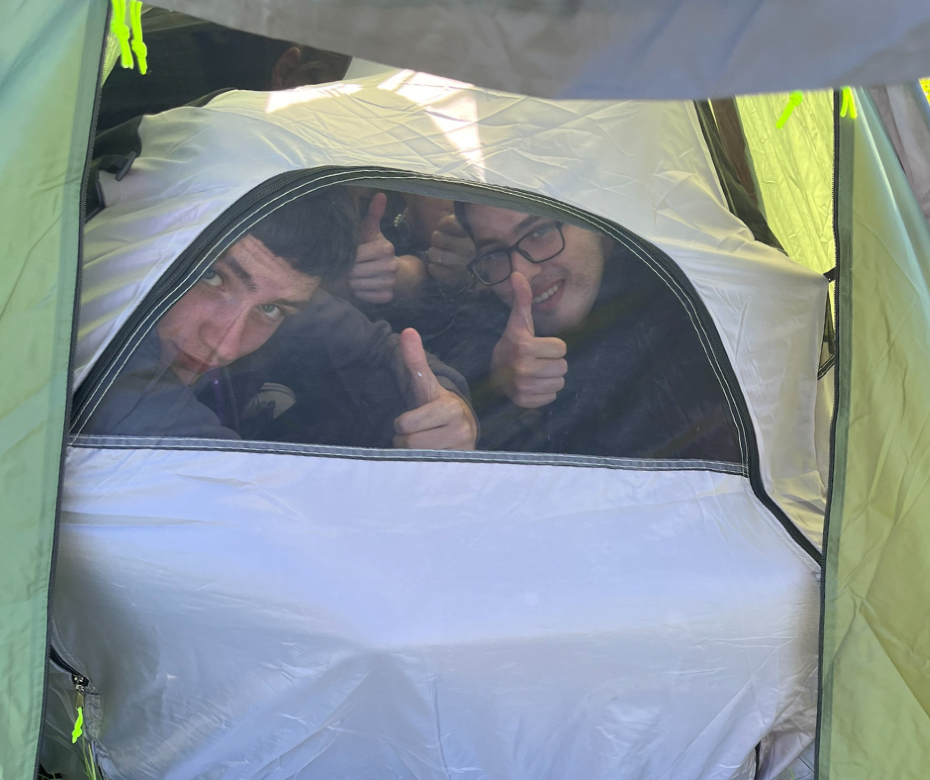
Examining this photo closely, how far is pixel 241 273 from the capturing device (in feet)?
3.18

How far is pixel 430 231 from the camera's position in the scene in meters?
1.02

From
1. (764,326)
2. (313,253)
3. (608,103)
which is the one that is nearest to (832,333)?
→ (764,326)

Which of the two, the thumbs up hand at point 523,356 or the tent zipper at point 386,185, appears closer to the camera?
the tent zipper at point 386,185

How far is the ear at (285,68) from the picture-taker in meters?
1.35

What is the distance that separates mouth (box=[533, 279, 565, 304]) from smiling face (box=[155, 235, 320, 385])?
0.29m

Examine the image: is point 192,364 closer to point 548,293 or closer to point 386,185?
point 386,185

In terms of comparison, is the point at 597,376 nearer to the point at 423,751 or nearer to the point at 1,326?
the point at 423,751

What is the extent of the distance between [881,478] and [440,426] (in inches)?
22.2

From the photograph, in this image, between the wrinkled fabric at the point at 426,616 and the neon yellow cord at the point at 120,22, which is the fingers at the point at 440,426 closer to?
the wrinkled fabric at the point at 426,616

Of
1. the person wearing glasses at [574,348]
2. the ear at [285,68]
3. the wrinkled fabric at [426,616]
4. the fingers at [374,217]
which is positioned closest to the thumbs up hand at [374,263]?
the fingers at [374,217]

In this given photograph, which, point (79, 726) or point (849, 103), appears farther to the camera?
point (79, 726)

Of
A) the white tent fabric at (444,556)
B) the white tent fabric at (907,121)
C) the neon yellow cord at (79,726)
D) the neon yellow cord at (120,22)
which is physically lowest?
the neon yellow cord at (79,726)

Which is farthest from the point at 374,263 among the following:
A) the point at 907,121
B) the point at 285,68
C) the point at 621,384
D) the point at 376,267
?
the point at 907,121

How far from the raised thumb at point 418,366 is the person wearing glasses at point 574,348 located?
0.03 metres
